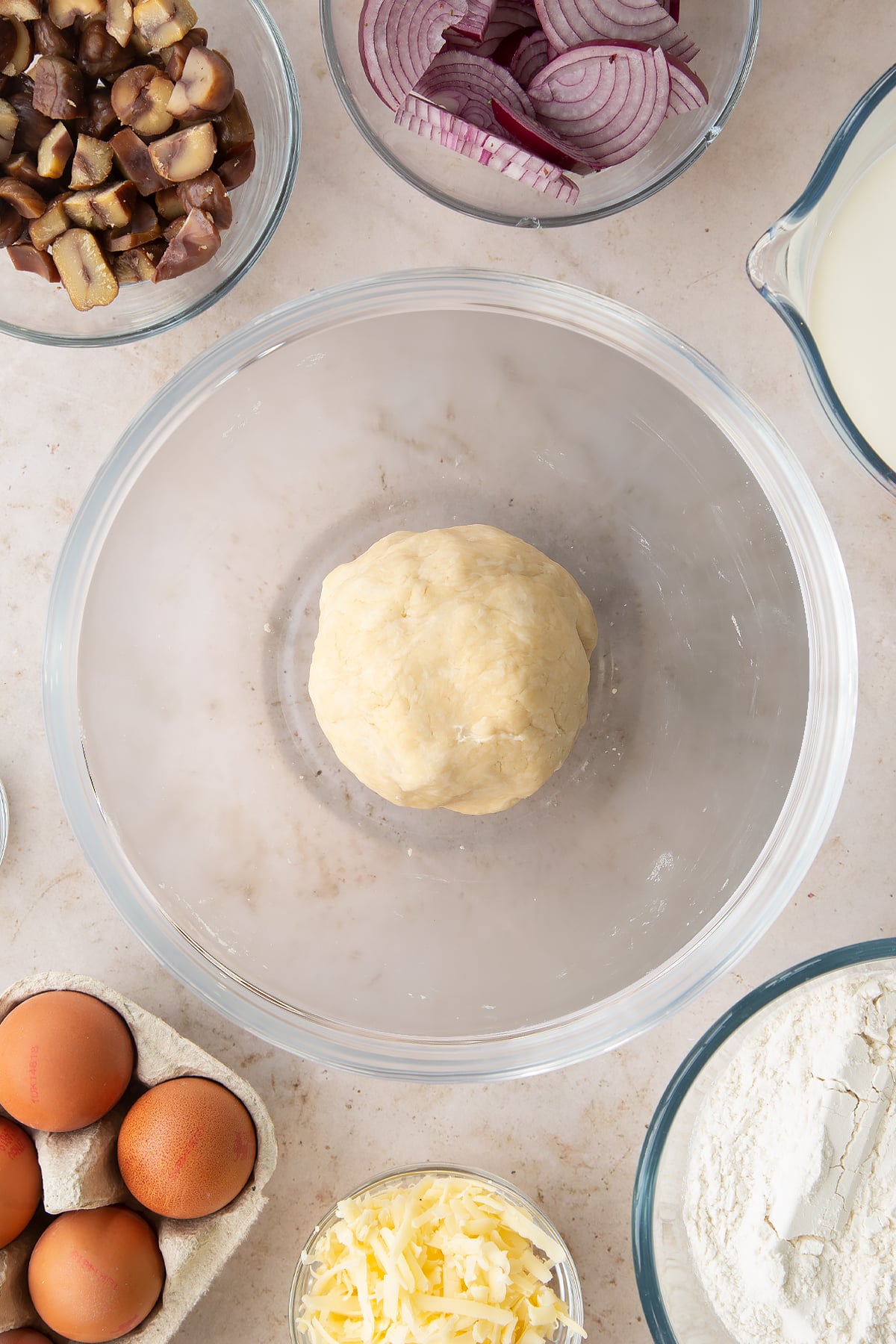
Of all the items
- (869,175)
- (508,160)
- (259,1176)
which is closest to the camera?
(869,175)

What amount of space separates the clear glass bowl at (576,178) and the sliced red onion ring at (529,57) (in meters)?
0.12

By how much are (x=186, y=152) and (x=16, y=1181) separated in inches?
51.1

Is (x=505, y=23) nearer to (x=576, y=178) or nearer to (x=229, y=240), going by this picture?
(x=576, y=178)

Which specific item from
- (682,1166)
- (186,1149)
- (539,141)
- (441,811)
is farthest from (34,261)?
(682,1166)

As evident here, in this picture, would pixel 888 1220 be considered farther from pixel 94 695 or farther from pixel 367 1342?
pixel 94 695

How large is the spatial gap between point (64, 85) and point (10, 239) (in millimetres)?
188

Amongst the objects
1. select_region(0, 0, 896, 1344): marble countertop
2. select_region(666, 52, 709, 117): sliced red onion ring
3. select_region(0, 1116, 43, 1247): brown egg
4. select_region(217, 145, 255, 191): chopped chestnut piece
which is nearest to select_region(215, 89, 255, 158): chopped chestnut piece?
select_region(217, 145, 255, 191): chopped chestnut piece

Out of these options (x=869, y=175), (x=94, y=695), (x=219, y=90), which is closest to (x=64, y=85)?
(x=219, y=90)

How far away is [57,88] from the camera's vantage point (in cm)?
110

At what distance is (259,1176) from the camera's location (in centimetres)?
123

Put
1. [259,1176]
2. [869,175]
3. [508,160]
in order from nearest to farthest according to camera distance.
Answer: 1. [869,175]
2. [508,160]
3. [259,1176]

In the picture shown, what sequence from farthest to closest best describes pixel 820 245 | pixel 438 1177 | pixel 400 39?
1. pixel 438 1177
2. pixel 400 39
3. pixel 820 245

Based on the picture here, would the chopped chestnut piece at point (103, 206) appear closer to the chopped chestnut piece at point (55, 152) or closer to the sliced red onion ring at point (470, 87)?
the chopped chestnut piece at point (55, 152)

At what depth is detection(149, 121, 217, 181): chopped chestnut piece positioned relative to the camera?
1.09 metres
